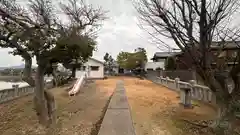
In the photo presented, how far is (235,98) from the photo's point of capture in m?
5.87

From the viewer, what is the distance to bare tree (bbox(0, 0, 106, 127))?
6688 mm

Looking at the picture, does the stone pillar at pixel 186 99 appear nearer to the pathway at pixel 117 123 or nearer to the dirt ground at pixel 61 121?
the pathway at pixel 117 123

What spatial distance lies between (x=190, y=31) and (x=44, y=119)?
514 cm

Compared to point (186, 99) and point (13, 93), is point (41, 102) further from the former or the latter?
point (13, 93)

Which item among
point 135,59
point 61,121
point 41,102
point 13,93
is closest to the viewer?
point 41,102

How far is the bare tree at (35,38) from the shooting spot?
6.69 metres

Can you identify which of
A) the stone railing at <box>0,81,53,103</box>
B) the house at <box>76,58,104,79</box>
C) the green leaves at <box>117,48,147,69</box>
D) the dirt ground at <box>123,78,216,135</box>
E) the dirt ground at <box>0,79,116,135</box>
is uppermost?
the green leaves at <box>117,48,147,69</box>

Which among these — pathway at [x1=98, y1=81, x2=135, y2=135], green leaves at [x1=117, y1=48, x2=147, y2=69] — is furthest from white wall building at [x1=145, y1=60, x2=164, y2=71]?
pathway at [x1=98, y1=81, x2=135, y2=135]

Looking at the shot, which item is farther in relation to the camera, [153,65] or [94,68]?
[153,65]

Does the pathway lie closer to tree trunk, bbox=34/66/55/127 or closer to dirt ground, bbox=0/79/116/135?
dirt ground, bbox=0/79/116/135

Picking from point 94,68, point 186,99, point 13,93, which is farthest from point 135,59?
point 186,99

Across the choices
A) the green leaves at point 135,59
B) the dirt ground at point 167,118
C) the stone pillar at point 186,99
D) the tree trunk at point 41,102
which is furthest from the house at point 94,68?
the tree trunk at point 41,102

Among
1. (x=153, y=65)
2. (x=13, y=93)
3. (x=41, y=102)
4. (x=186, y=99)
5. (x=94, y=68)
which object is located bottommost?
(x=13, y=93)

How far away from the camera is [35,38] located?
22.7 feet
